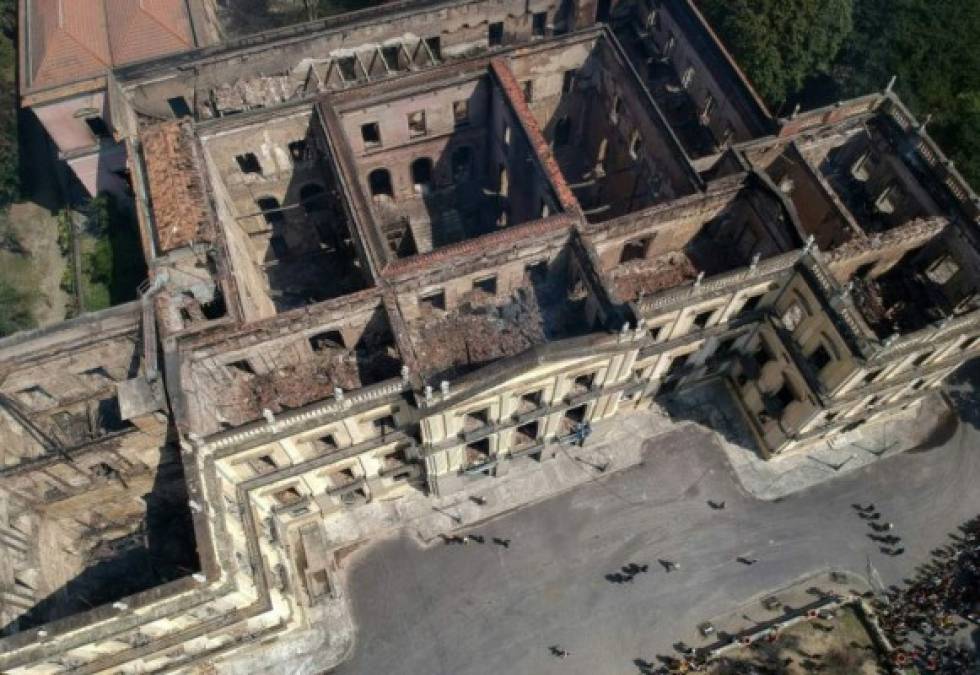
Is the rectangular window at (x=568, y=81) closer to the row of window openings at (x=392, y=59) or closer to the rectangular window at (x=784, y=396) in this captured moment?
the row of window openings at (x=392, y=59)

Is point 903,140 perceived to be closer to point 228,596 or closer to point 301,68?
point 301,68

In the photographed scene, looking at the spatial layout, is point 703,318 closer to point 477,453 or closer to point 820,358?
point 820,358

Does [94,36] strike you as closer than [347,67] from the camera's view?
Yes

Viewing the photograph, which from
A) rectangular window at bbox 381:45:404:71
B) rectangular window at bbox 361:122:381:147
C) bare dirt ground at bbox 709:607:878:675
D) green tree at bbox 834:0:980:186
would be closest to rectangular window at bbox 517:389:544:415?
bare dirt ground at bbox 709:607:878:675

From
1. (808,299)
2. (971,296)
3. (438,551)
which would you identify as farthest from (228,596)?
(971,296)

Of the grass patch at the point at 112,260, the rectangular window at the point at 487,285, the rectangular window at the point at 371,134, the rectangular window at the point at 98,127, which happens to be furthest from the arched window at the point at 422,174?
the grass patch at the point at 112,260

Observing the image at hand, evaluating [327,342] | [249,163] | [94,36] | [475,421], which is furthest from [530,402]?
[94,36]
